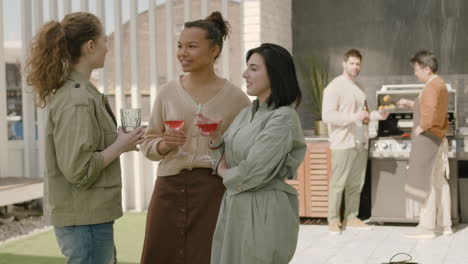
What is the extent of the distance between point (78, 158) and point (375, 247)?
404 cm

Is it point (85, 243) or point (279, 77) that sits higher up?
point (279, 77)

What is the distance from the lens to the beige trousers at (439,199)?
6.48 meters

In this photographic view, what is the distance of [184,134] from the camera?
2955mm

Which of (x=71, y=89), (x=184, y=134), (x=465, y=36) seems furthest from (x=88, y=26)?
(x=465, y=36)

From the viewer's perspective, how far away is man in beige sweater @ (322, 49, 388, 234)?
6707mm

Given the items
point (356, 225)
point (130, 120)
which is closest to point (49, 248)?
point (356, 225)

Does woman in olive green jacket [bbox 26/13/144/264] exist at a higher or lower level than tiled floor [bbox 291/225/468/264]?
higher

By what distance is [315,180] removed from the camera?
7219mm

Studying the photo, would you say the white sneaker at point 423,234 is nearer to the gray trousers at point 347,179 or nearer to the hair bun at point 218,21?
the gray trousers at point 347,179

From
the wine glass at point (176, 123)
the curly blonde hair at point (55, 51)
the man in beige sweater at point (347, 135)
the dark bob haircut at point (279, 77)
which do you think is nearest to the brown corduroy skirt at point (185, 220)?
the wine glass at point (176, 123)

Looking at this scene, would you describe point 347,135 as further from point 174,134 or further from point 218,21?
point 174,134

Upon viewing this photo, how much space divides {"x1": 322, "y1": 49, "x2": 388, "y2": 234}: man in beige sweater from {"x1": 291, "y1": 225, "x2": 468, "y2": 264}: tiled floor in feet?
0.73

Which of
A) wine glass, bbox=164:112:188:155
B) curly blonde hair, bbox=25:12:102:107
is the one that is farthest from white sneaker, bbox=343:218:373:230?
curly blonde hair, bbox=25:12:102:107

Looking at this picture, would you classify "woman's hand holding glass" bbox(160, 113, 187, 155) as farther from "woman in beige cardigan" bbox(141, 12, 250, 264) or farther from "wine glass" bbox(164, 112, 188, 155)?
"woman in beige cardigan" bbox(141, 12, 250, 264)
